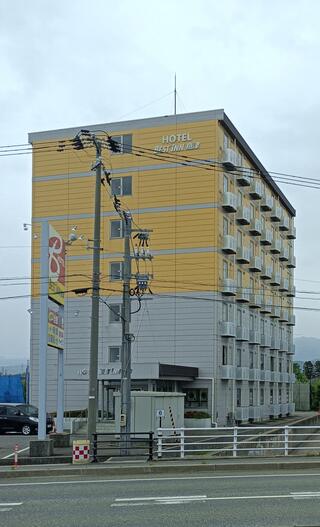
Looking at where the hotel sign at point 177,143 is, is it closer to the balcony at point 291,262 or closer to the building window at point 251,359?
the building window at point 251,359

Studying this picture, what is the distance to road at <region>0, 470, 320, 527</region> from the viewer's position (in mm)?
11094

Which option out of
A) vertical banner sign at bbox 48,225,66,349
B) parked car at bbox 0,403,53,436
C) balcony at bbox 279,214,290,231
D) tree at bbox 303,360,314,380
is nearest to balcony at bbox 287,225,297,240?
balcony at bbox 279,214,290,231

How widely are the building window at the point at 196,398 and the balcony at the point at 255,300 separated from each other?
11409 millimetres

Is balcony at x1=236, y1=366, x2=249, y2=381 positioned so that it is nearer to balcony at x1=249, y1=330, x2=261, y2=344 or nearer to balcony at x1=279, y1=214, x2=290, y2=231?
balcony at x1=249, y1=330, x2=261, y2=344

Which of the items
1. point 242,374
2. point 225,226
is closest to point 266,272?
point 242,374

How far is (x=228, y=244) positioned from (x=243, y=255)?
537cm

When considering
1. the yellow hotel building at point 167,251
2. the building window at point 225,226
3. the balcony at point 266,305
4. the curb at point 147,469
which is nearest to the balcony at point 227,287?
the yellow hotel building at point 167,251

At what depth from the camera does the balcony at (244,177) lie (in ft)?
180

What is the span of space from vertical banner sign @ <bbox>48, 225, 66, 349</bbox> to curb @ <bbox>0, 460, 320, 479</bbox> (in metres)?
5.26

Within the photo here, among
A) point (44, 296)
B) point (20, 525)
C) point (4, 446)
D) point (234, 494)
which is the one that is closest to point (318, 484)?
point (234, 494)

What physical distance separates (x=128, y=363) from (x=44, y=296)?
6.00 metres

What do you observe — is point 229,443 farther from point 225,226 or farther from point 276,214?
point 276,214

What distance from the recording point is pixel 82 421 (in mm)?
40969

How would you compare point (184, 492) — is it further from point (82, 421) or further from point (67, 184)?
point (67, 184)
